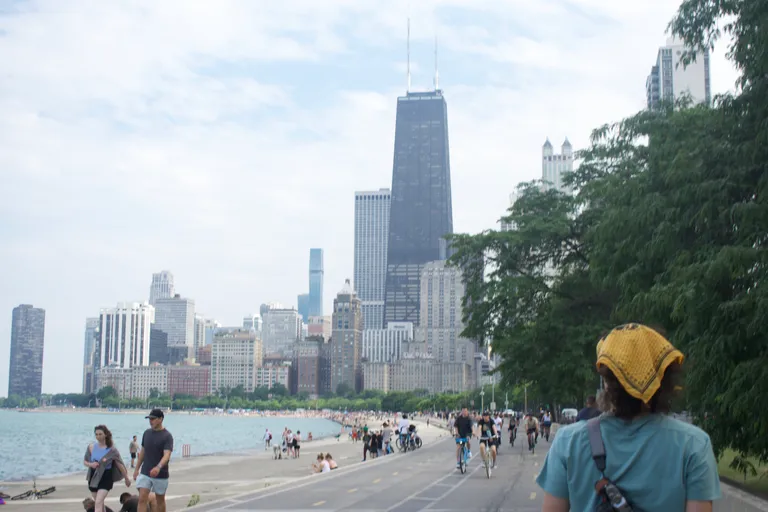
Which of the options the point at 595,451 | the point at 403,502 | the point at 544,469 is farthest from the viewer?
the point at 403,502

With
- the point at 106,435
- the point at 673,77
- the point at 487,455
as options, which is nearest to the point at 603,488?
the point at 106,435

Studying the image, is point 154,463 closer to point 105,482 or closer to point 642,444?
point 105,482

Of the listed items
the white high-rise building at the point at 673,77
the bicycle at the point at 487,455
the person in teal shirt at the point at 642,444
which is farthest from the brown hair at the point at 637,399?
the white high-rise building at the point at 673,77

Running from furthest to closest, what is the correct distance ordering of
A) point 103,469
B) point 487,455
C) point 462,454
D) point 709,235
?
point 462,454, point 487,455, point 709,235, point 103,469

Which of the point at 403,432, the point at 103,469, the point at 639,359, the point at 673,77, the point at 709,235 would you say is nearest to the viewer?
the point at 639,359

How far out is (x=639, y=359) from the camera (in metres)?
3.55

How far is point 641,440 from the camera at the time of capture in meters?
3.61

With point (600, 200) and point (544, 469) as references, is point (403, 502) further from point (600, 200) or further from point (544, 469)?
point (544, 469)

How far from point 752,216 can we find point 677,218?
9.80ft

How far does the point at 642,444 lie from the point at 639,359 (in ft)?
1.09


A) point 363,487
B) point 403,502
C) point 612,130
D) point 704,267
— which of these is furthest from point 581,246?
point 704,267

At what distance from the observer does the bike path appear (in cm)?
1925

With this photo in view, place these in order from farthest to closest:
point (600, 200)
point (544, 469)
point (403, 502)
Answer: point (600, 200)
point (403, 502)
point (544, 469)

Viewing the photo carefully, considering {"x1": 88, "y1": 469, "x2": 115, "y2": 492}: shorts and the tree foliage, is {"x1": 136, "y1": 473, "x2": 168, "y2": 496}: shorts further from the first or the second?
the tree foliage
